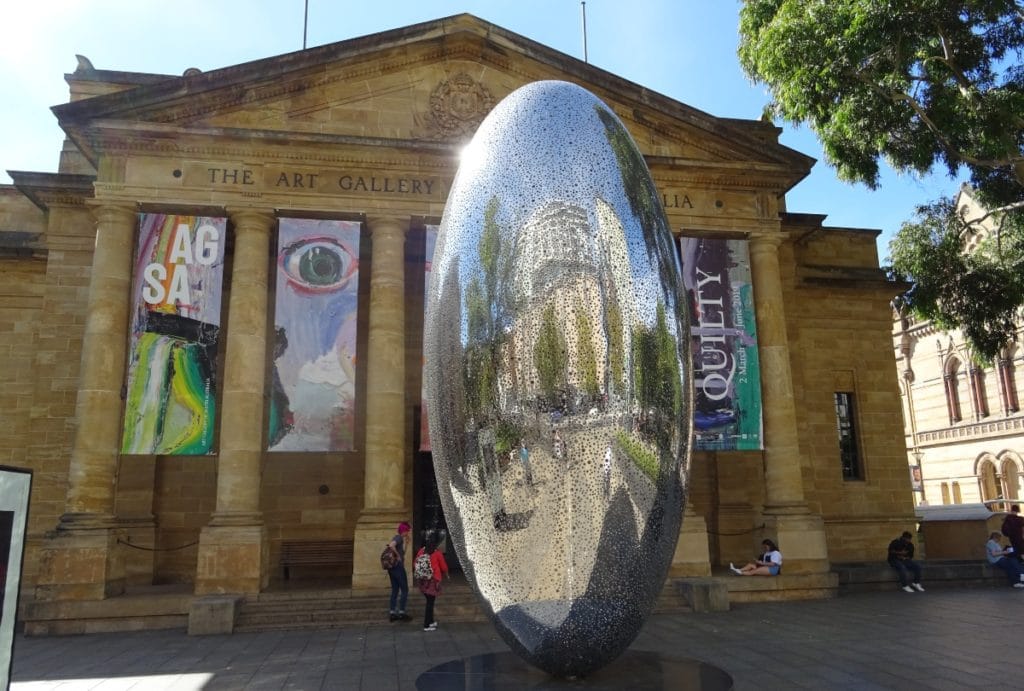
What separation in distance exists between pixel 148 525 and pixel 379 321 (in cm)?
700

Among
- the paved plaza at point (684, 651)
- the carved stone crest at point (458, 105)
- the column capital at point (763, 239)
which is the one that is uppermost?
the carved stone crest at point (458, 105)

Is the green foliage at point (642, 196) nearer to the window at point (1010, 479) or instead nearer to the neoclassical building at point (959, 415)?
the neoclassical building at point (959, 415)

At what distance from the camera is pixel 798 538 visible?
49.6ft

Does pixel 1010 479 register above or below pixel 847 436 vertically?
below

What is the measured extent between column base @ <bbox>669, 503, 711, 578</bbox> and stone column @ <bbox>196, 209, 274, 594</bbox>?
7.99m

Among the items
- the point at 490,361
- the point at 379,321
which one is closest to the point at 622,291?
the point at 490,361

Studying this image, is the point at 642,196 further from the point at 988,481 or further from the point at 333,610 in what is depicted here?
the point at 988,481

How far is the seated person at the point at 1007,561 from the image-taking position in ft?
49.2

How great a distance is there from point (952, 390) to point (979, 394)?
2.25 metres

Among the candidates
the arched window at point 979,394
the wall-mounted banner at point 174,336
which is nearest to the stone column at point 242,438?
the wall-mounted banner at point 174,336

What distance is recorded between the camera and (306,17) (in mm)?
20750

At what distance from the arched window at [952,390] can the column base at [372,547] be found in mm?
38662

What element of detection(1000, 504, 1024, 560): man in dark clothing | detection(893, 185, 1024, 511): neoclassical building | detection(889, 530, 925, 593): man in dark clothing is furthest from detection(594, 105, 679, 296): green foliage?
detection(893, 185, 1024, 511): neoclassical building

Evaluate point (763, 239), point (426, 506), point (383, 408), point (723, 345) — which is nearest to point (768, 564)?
point (723, 345)
